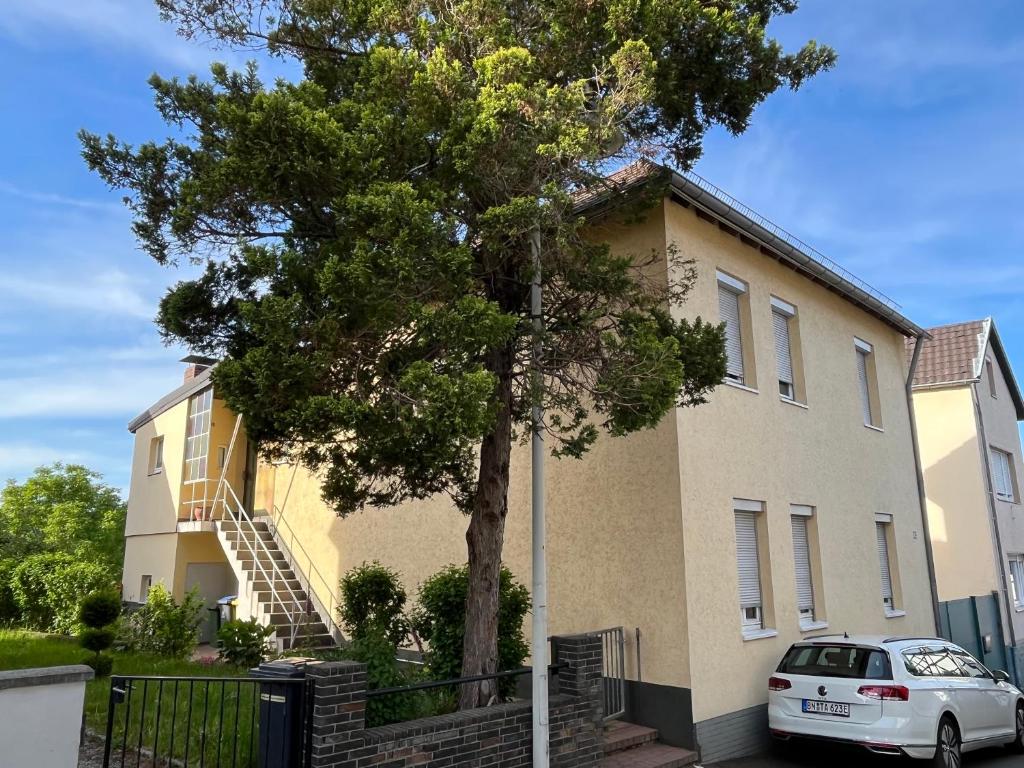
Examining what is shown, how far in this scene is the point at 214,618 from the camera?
16469mm

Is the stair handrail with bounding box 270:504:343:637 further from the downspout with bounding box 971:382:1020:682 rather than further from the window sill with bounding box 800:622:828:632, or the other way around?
the downspout with bounding box 971:382:1020:682

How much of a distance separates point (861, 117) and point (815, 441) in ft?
16.3

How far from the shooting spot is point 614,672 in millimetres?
8984

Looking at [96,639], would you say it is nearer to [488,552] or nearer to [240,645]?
[240,645]

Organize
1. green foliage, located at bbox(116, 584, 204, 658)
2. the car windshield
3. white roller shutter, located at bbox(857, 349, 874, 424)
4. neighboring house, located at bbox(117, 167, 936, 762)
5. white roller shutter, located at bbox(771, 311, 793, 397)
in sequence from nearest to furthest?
the car windshield → neighboring house, located at bbox(117, 167, 936, 762) → white roller shutter, located at bbox(771, 311, 793, 397) → green foliage, located at bbox(116, 584, 204, 658) → white roller shutter, located at bbox(857, 349, 874, 424)

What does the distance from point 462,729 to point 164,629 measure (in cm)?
845

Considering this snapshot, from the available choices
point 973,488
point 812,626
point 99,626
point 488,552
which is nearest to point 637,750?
point 488,552

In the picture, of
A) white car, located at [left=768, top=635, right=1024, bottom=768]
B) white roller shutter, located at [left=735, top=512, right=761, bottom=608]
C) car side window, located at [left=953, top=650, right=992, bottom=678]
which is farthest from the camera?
white roller shutter, located at [left=735, top=512, right=761, bottom=608]

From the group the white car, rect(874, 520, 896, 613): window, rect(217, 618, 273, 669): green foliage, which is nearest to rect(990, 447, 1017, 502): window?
rect(874, 520, 896, 613): window

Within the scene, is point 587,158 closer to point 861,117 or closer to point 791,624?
point 861,117

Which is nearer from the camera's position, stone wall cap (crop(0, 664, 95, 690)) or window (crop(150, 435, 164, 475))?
stone wall cap (crop(0, 664, 95, 690))

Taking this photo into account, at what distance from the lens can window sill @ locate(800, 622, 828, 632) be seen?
10812 millimetres

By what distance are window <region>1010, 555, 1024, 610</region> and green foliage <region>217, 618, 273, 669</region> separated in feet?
59.1

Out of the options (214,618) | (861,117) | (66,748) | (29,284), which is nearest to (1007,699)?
(861,117)
